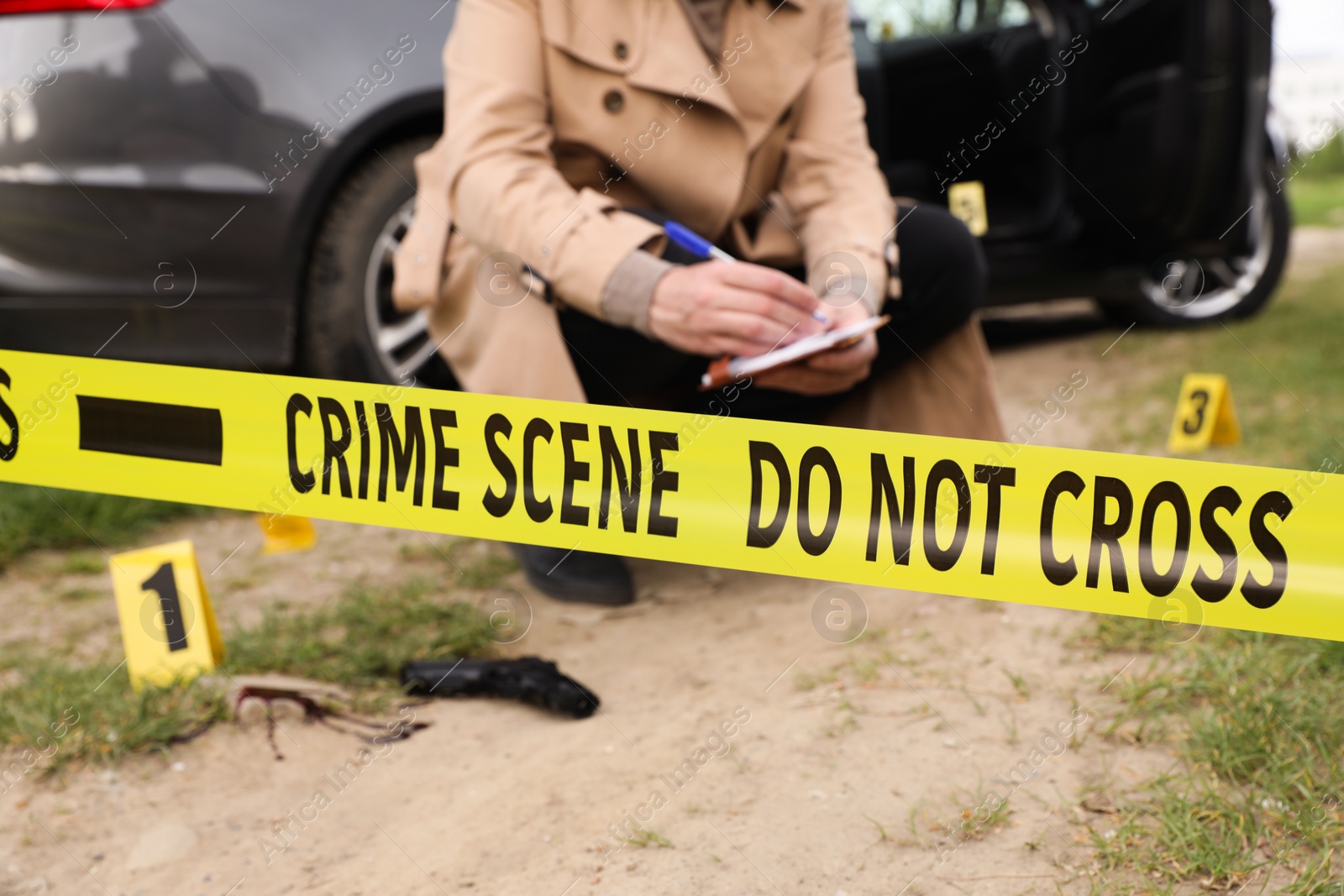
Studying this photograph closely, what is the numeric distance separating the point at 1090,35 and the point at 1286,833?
10.2 feet

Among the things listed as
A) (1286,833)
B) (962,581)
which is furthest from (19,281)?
(1286,833)

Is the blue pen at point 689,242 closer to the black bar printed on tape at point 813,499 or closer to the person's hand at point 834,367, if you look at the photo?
the person's hand at point 834,367

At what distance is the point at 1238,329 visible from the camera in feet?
14.0

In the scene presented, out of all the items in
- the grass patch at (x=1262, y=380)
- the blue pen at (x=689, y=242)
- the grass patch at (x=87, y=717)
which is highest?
the blue pen at (x=689, y=242)

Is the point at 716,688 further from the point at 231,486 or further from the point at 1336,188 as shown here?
the point at 1336,188

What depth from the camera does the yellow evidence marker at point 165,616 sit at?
69.7 inches

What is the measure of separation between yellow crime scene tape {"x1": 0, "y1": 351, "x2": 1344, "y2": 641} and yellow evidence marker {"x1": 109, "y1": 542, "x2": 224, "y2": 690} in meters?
0.34

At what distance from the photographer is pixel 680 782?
1.47m

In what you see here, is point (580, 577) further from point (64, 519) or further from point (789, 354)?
point (64, 519)

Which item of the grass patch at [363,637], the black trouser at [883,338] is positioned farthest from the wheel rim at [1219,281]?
the grass patch at [363,637]

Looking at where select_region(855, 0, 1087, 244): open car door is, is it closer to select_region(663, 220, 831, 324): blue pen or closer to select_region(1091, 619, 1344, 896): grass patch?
select_region(663, 220, 831, 324): blue pen

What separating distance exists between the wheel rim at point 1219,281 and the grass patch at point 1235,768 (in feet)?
9.80


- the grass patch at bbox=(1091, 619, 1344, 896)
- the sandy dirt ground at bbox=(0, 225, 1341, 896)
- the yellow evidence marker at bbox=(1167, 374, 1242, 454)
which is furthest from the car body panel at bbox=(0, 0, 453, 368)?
the yellow evidence marker at bbox=(1167, 374, 1242, 454)

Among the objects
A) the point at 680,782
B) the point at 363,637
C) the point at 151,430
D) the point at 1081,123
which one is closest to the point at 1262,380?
the point at 1081,123
